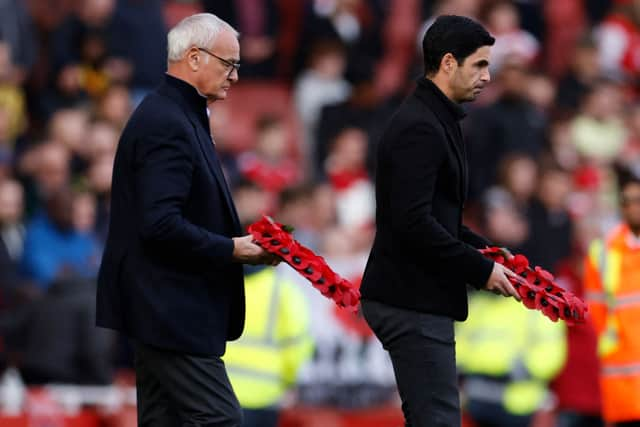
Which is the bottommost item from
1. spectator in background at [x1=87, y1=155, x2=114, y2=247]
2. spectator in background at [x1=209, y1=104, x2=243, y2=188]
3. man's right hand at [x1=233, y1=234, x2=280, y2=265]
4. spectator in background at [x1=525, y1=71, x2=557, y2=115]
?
man's right hand at [x1=233, y1=234, x2=280, y2=265]

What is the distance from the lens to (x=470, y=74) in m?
7.06

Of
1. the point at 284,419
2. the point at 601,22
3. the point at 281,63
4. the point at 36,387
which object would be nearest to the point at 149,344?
the point at 36,387

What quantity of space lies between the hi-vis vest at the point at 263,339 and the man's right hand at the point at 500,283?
10.5 ft

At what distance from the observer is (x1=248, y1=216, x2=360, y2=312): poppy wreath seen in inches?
268

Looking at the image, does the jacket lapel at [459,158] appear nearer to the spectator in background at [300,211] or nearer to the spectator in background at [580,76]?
the spectator in background at [300,211]

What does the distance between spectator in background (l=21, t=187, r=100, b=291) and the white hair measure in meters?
4.80

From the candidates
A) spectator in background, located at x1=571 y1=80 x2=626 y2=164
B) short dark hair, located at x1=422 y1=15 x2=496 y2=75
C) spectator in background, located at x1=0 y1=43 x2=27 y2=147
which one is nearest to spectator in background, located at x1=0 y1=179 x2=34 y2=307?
spectator in background, located at x1=0 y1=43 x2=27 y2=147

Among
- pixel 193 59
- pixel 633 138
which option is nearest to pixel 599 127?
pixel 633 138

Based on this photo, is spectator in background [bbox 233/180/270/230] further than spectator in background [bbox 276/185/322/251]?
No

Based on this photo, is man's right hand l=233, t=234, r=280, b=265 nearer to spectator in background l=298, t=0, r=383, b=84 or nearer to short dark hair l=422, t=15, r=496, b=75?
short dark hair l=422, t=15, r=496, b=75

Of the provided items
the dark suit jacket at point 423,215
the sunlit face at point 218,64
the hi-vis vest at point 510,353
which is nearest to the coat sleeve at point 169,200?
the sunlit face at point 218,64

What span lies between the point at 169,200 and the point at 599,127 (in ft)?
35.3

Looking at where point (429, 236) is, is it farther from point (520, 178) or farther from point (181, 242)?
point (520, 178)

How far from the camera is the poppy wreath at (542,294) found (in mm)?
7000
